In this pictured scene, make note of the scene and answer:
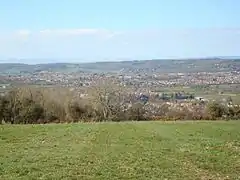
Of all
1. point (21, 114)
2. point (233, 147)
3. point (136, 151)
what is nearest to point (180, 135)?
point (233, 147)

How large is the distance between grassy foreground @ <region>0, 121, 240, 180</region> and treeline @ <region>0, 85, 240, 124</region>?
26.6 m

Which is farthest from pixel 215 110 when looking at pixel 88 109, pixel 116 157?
pixel 116 157

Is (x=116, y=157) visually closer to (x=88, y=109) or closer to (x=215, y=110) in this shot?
(x=215, y=110)

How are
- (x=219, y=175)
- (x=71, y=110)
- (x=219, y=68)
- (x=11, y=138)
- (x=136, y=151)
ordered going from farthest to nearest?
(x=219, y=68), (x=71, y=110), (x=11, y=138), (x=136, y=151), (x=219, y=175)

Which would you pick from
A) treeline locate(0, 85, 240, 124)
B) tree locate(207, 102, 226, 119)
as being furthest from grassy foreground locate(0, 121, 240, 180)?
tree locate(207, 102, 226, 119)

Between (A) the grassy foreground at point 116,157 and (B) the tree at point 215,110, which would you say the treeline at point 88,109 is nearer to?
(B) the tree at point 215,110

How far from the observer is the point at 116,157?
19.8 m

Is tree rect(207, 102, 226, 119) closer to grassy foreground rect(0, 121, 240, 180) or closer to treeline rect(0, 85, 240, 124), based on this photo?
treeline rect(0, 85, 240, 124)

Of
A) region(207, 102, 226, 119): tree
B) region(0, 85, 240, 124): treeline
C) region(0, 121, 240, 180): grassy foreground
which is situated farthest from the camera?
region(207, 102, 226, 119): tree

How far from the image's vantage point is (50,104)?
61.2 meters

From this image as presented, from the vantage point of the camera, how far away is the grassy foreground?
15.9 m

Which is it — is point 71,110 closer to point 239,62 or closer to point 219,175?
point 219,175

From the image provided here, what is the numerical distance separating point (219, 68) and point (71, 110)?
459 feet

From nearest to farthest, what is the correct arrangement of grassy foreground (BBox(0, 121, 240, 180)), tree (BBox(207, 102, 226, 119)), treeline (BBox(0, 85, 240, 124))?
1. grassy foreground (BBox(0, 121, 240, 180))
2. treeline (BBox(0, 85, 240, 124))
3. tree (BBox(207, 102, 226, 119))
